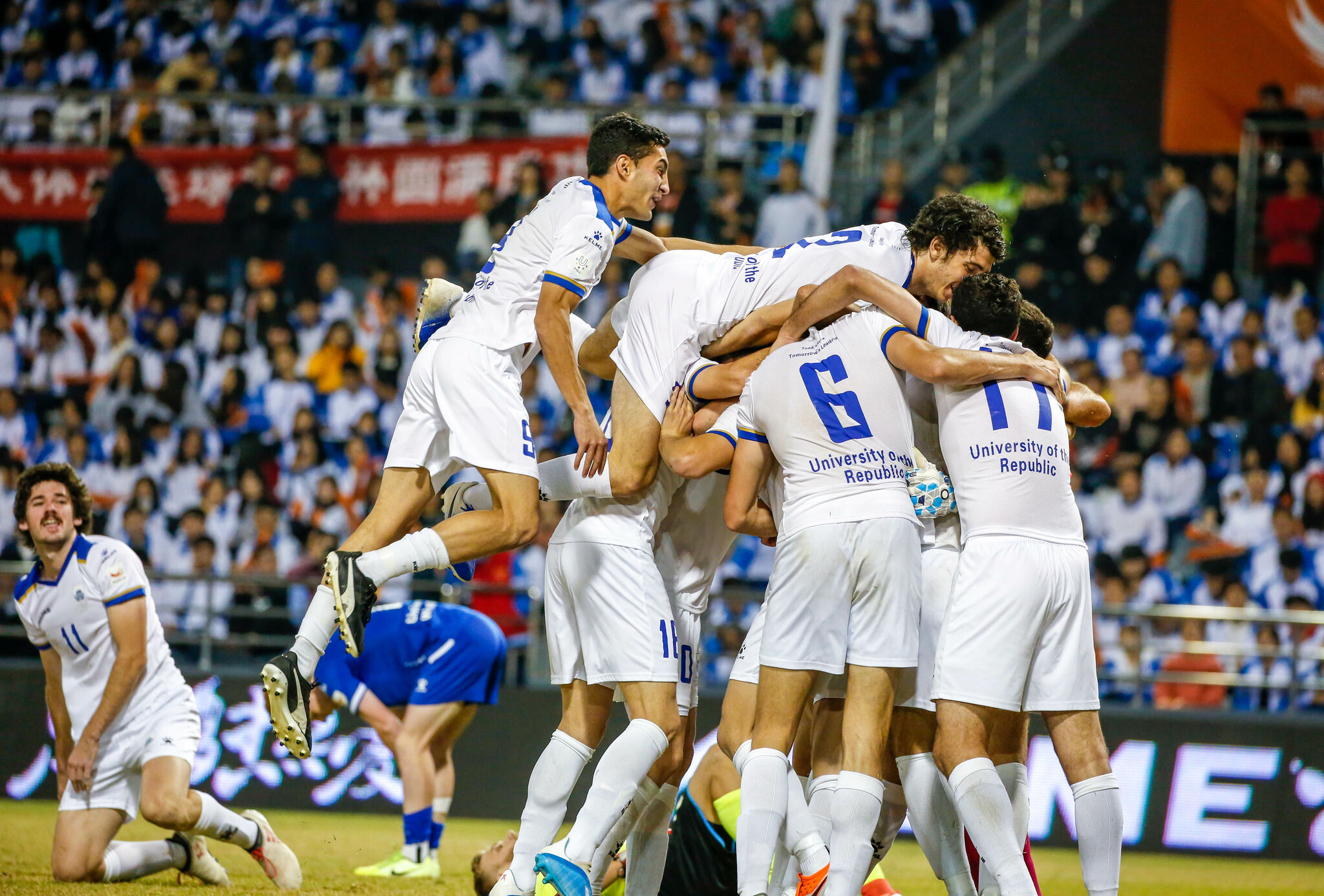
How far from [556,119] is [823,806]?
1123cm

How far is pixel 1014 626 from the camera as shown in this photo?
495 cm

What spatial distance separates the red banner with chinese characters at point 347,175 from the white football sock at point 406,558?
30.4 feet

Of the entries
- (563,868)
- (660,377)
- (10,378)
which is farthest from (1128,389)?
(10,378)

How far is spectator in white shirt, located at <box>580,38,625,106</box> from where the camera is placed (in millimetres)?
16484

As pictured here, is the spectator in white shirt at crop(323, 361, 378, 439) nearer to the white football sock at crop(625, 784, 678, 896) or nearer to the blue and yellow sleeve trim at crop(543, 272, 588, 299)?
the blue and yellow sleeve trim at crop(543, 272, 588, 299)

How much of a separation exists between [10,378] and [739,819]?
12211 mm

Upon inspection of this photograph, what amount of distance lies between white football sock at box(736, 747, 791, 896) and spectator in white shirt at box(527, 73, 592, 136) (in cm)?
1082

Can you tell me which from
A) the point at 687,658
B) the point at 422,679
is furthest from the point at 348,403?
the point at 687,658

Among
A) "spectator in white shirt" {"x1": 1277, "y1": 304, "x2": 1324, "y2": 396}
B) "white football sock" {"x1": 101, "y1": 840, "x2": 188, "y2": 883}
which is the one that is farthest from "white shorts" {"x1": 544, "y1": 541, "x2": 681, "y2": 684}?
"spectator in white shirt" {"x1": 1277, "y1": 304, "x2": 1324, "y2": 396}

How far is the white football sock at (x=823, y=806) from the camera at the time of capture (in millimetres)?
5484

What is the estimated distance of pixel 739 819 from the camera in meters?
5.10

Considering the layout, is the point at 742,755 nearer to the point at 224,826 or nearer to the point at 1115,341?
the point at 224,826

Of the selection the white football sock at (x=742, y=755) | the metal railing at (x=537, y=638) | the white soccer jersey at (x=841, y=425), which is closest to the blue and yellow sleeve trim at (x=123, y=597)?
the metal railing at (x=537, y=638)

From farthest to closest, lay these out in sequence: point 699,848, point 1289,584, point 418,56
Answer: point 418,56 < point 1289,584 < point 699,848
